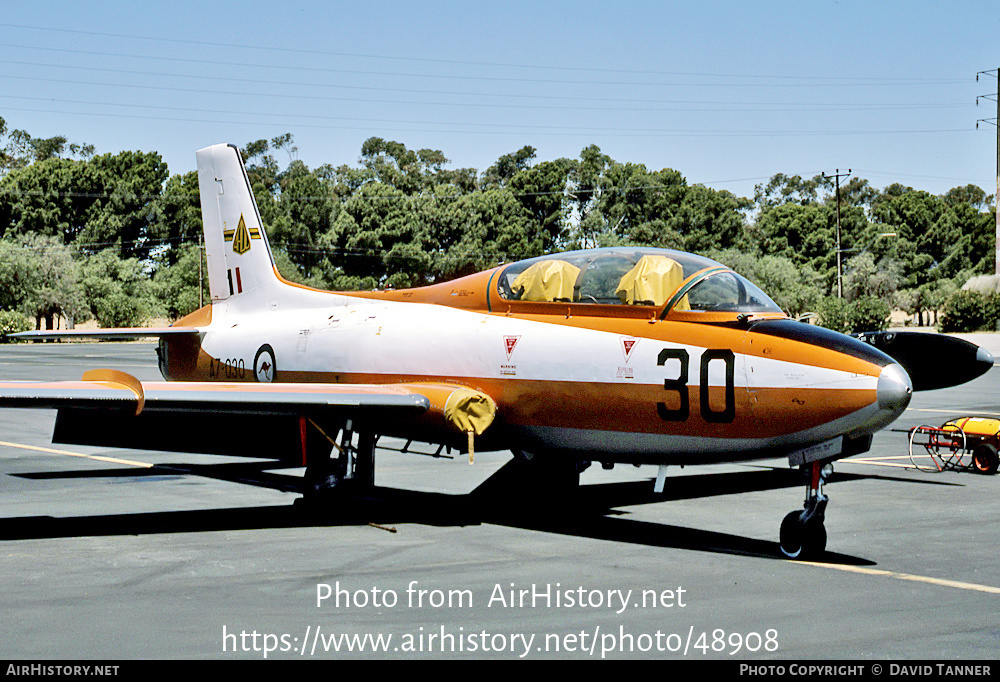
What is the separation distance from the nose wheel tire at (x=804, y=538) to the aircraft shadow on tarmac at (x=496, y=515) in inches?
6.4

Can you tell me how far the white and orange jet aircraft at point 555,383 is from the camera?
30.4 feet

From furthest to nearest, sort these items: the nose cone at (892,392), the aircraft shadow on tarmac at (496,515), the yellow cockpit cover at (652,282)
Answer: the aircraft shadow on tarmac at (496,515)
the yellow cockpit cover at (652,282)
the nose cone at (892,392)

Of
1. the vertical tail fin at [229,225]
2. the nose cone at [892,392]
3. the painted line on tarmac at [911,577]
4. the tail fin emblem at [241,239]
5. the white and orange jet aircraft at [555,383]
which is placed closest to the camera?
the painted line on tarmac at [911,577]

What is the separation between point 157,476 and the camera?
1541 centimetres

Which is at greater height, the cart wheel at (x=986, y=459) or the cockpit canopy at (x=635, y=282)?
the cockpit canopy at (x=635, y=282)

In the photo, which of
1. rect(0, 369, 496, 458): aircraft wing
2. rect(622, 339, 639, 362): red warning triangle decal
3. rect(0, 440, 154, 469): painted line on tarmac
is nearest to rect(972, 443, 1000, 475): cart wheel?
rect(622, 339, 639, 362): red warning triangle decal

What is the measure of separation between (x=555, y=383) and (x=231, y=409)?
3.43m

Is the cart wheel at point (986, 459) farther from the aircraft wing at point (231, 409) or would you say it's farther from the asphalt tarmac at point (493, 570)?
the aircraft wing at point (231, 409)

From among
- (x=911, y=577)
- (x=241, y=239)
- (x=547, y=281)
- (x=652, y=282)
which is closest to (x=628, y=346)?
(x=652, y=282)

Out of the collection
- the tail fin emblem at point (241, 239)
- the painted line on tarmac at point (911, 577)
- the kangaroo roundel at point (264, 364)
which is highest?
the tail fin emblem at point (241, 239)

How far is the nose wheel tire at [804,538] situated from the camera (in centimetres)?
933

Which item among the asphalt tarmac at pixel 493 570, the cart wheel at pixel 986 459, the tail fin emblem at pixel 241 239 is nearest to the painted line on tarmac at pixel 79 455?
the asphalt tarmac at pixel 493 570

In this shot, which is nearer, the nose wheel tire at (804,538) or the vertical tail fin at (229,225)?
the nose wheel tire at (804,538)
